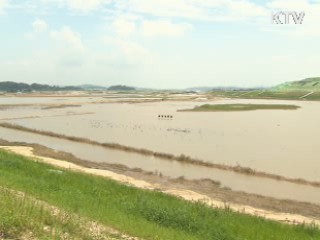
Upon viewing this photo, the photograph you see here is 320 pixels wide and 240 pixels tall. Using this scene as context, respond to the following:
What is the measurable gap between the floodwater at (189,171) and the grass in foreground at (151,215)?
23.8 ft

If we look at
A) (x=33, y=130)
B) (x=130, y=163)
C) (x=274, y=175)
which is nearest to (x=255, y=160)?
(x=274, y=175)

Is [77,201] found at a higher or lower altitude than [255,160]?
higher

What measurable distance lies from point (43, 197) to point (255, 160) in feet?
61.7

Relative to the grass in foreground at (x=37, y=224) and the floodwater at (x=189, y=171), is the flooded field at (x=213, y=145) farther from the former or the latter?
the grass in foreground at (x=37, y=224)

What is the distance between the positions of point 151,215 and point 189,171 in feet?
44.9

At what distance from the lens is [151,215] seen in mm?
12289

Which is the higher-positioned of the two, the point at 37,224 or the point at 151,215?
the point at 37,224

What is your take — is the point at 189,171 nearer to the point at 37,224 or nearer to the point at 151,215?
the point at 151,215

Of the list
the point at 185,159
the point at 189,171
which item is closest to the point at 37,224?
the point at 189,171

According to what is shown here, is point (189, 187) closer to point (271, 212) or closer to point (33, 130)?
point (271, 212)

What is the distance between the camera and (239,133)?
42719 mm

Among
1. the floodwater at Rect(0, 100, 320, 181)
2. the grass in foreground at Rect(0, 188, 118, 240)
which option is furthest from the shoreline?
the grass in foreground at Rect(0, 188, 118, 240)

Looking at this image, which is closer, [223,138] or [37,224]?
[37,224]

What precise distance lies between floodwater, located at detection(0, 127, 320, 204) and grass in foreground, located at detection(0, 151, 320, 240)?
7.25 m
